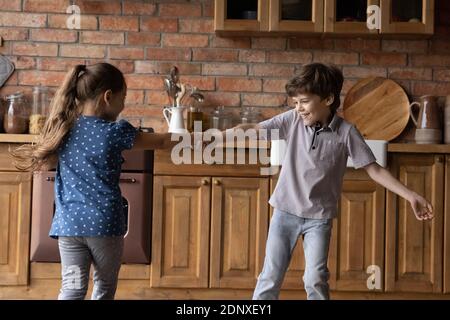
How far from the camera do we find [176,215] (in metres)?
3.66

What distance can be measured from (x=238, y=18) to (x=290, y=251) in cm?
171

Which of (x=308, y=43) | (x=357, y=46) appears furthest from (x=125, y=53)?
(x=357, y=46)

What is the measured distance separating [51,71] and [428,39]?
2136 millimetres

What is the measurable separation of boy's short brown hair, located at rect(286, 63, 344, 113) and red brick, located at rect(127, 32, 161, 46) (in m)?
1.65

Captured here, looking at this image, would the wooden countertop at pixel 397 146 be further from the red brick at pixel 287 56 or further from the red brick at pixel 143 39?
the red brick at pixel 143 39

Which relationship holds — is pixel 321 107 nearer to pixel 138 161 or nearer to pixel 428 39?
pixel 138 161

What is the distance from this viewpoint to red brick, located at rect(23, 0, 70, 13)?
4121 mm

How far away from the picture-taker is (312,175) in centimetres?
264

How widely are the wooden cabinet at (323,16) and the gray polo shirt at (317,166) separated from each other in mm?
1353

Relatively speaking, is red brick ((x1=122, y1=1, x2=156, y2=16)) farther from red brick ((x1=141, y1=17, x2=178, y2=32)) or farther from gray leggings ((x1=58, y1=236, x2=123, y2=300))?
gray leggings ((x1=58, y1=236, x2=123, y2=300))

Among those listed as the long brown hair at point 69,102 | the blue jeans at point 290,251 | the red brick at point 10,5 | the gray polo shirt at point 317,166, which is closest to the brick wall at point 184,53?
the red brick at point 10,5

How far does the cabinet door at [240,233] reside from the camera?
367 centimetres

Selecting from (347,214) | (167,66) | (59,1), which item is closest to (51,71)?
(59,1)

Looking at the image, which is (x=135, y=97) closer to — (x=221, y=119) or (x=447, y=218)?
(x=221, y=119)
